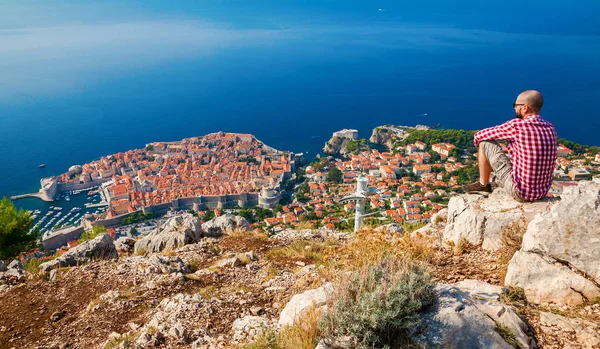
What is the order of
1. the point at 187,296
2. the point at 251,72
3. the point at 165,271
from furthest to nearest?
the point at 251,72 < the point at 165,271 < the point at 187,296

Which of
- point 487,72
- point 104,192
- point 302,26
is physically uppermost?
point 302,26

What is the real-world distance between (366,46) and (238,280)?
118713 millimetres

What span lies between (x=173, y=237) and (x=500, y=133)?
5.12 meters

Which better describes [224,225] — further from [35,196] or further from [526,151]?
[35,196]

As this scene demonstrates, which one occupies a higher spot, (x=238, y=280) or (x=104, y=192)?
(x=238, y=280)

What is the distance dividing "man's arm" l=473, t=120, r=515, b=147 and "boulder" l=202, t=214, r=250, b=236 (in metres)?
4.54

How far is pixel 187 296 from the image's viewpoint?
3725 mm

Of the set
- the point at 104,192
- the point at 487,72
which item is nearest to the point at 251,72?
the point at 487,72

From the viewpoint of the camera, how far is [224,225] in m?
6.83

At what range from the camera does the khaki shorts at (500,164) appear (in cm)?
355

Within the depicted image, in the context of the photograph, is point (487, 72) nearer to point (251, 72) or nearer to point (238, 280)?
point (251, 72)

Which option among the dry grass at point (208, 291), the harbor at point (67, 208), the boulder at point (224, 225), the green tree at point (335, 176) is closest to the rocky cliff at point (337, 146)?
the green tree at point (335, 176)

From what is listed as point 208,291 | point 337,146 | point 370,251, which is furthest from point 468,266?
point 337,146

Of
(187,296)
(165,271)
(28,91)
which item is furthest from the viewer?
(28,91)
